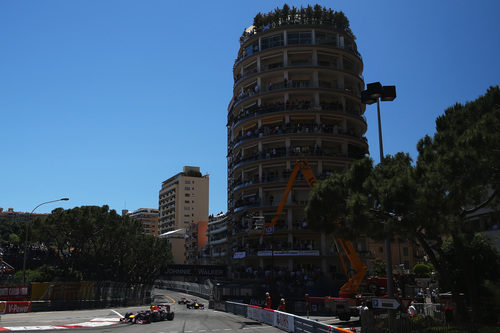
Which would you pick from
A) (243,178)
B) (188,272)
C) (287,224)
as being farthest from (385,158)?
(188,272)

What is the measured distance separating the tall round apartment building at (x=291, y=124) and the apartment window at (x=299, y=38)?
137 millimetres

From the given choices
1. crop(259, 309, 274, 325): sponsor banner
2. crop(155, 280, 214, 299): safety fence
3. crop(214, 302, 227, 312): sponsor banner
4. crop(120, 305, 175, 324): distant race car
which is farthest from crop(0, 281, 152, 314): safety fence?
crop(259, 309, 274, 325): sponsor banner

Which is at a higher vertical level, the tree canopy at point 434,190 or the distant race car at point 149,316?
the tree canopy at point 434,190

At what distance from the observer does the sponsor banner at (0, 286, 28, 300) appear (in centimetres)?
3566

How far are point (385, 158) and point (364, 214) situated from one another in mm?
5048

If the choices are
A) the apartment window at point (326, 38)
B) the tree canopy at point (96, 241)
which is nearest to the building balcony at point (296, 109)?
the apartment window at point (326, 38)

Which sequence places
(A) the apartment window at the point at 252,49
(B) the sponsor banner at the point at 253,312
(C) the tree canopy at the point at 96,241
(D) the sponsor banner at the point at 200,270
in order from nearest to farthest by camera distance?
1. (B) the sponsor banner at the point at 253,312
2. (C) the tree canopy at the point at 96,241
3. (A) the apartment window at the point at 252,49
4. (D) the sponsor banner at the point at 200,270

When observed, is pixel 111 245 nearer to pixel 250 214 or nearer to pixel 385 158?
pixel 250 214

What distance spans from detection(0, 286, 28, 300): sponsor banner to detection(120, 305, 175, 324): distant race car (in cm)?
1395

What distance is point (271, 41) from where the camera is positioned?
60625 mm

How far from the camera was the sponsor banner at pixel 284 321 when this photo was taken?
2208 centimetres

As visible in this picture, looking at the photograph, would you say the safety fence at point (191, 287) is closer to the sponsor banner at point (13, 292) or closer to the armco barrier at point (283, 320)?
the sponsor banner at point (13, 292)

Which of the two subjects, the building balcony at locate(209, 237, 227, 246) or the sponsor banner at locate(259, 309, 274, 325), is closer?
the sponsor banner at locate(259, 309, 274, 325)

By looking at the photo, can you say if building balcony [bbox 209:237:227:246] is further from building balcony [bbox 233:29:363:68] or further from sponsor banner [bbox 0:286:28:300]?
sponsor banner [bbox 0:286:28:300]
